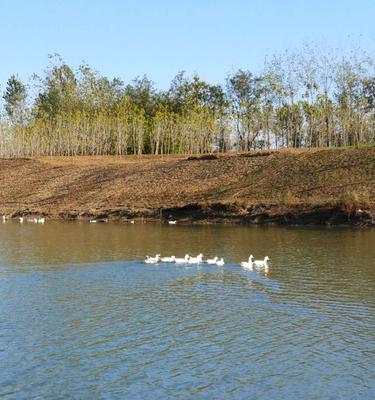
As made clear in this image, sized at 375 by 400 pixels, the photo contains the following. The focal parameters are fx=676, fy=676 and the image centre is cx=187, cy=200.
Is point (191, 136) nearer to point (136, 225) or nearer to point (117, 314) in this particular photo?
point (136, 225)

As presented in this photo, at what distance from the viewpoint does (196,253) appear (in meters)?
32.8

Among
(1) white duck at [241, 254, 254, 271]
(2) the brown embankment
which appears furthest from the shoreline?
(1) white duck at [241, 254, 254, 271]

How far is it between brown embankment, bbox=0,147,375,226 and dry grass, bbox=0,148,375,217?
0.09 metres

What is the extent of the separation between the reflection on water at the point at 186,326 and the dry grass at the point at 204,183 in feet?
65.0

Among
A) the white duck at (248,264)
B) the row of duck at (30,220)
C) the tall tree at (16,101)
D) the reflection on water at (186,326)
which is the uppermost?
the tall tree at (16,101)

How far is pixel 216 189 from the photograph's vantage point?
59.2 metres

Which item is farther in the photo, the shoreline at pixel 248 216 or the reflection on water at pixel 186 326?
the shoreline at pixel 248 216

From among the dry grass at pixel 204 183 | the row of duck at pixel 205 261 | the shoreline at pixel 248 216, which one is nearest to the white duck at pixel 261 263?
the row of duck at pixel 205 261

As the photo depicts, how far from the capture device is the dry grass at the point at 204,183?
2079 inches

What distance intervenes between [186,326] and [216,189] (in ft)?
136

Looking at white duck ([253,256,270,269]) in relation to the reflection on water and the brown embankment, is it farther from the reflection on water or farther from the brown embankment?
the brown embankment

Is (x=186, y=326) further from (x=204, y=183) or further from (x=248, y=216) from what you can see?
(x=204, y=183)

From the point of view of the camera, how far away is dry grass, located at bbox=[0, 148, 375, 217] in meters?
52.8

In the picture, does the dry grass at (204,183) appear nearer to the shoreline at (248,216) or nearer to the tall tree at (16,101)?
the shoreline at (248,216)
